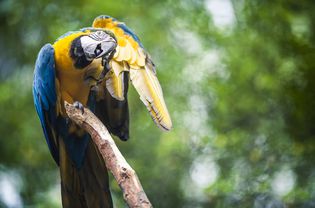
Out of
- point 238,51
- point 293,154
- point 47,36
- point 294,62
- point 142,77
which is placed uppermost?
point 47,36

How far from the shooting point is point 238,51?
5836mm

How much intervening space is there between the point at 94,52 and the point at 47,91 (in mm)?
412

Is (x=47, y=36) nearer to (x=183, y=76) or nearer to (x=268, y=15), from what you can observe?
(x=183, y=76)

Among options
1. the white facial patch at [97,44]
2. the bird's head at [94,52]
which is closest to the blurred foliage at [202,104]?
the bird's head at [94,52]

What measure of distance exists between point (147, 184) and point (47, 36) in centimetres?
200

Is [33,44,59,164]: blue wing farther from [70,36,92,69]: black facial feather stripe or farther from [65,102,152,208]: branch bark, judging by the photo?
[65,102,152,208]: branch bark

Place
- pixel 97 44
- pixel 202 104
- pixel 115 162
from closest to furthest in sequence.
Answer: pixel 115 162 → pixel 97 44 → pixel 202 104

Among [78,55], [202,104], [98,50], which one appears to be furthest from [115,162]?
[202,104]

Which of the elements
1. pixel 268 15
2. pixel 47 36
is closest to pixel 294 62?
pixel 268 15

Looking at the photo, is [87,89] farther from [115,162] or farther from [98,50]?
[115,162]

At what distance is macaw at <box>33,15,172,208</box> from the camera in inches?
138

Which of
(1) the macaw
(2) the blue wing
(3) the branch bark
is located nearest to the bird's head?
(1) the macaw

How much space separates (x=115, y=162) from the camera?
290cm

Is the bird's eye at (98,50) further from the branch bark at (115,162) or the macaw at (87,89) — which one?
the branch bark at (115,162)
